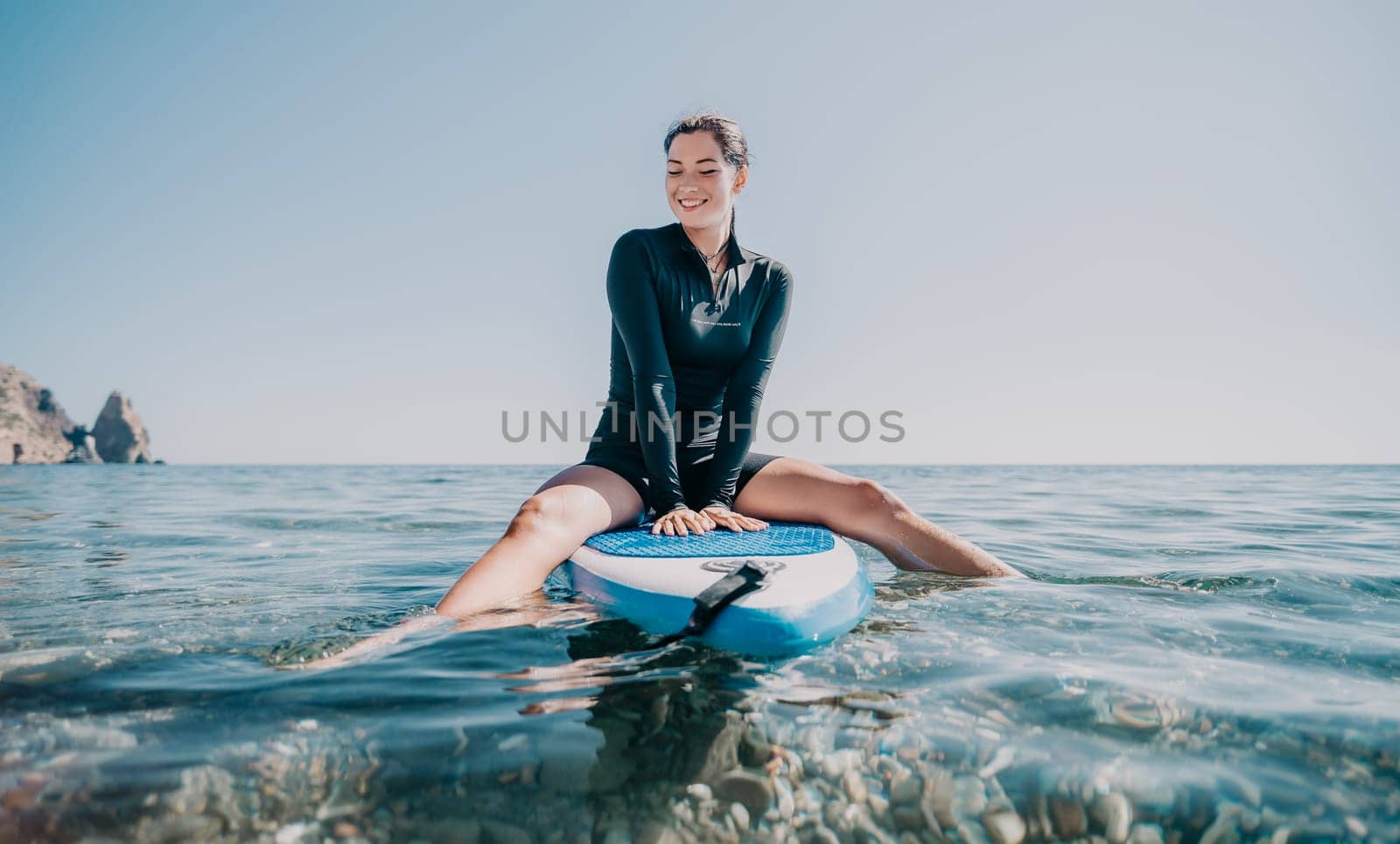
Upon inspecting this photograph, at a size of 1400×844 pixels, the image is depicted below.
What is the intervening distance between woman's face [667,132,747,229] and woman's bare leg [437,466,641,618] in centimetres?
129

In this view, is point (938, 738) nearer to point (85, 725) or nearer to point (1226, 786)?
point (1226, 786)

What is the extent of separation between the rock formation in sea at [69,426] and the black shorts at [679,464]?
11278 centimetres

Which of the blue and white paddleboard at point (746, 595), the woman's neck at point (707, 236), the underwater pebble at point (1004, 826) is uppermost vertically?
the woman's neck at point (707, 236)

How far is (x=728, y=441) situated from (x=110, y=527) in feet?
18.6

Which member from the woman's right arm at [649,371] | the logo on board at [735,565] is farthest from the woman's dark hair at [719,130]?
the logo on board at [735,565]

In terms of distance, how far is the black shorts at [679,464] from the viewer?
3600mm

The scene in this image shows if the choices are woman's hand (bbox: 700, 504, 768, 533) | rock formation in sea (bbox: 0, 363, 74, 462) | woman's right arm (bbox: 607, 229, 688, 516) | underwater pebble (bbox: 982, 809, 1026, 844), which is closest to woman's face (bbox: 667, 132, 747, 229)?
woman's right arm (bbox: 607, 229, 688, 516)

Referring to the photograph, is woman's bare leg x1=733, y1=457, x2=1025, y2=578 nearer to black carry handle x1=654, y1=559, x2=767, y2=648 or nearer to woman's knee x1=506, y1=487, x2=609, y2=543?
woman's knee x1=506, y1=487, x2=609, y2=543

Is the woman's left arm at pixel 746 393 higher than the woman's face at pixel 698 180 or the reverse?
the reverse

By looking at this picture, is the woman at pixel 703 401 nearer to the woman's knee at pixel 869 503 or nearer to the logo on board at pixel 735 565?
the woman's knee at pixel 869 503

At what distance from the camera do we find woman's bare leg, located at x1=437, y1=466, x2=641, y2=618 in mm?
2631

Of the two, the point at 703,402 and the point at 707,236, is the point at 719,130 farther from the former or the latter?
the point at 703,402

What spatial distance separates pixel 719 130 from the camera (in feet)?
11.2

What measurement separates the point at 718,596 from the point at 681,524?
942 mm
